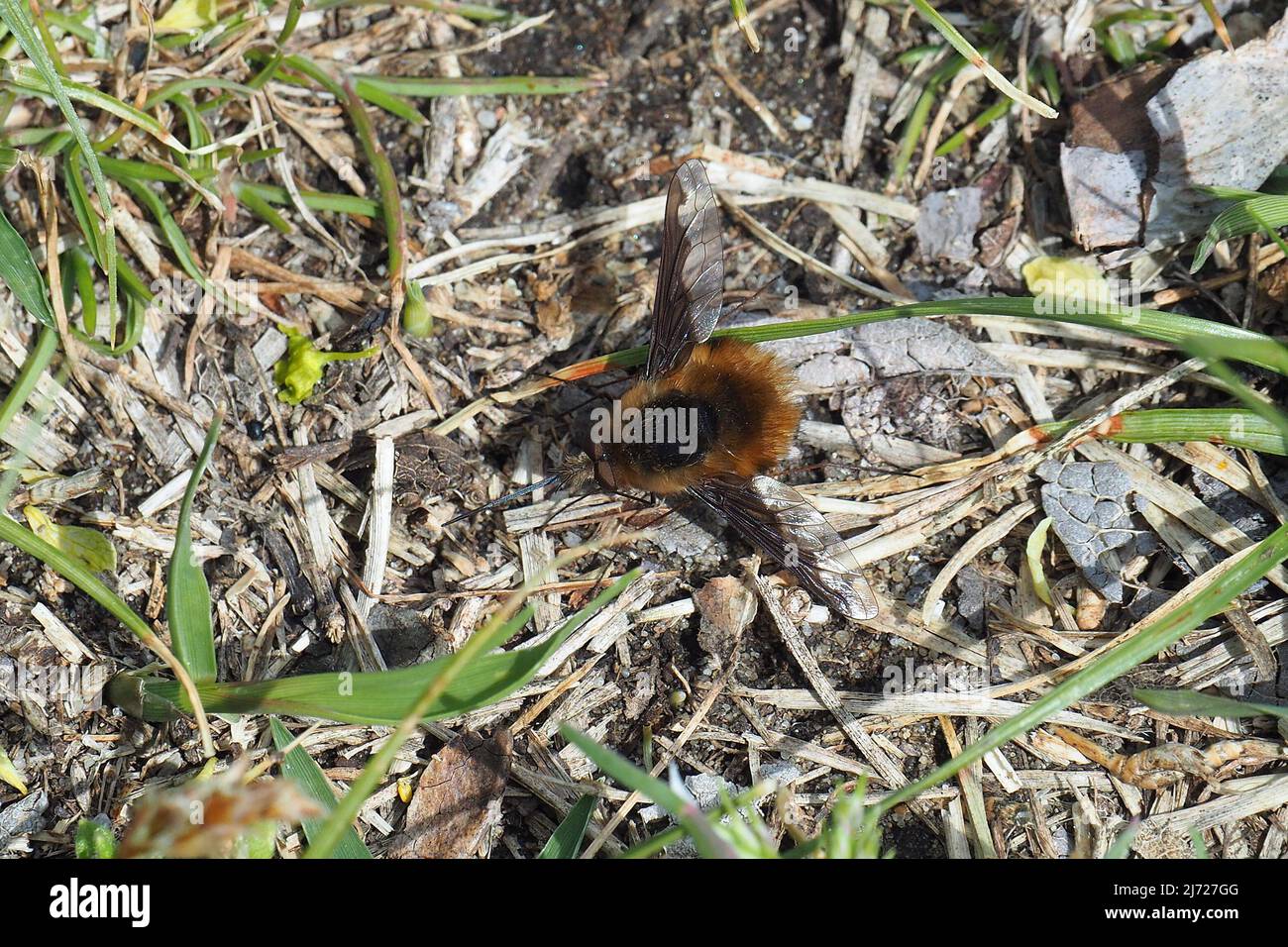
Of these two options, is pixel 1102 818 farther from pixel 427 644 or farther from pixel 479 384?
pixel 479 384

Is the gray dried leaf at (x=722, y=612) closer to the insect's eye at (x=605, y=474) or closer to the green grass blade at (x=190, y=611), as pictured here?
the insect's eye at (x=605, y=474)

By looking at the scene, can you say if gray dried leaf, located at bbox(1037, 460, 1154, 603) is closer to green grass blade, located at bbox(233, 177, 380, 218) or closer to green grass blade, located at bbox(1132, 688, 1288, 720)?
green grass blade, located at bbox(1132, 688, 1288, 720)

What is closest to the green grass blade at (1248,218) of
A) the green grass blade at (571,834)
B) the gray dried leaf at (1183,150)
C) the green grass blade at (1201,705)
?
the gray dried leaf at (1183,150)

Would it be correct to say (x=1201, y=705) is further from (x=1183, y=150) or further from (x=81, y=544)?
(x=81, y=544)

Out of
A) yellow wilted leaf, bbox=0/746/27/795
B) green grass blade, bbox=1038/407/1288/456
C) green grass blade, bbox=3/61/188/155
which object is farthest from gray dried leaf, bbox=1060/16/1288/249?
yellow wilted leaf, bbox=0/746/27/795

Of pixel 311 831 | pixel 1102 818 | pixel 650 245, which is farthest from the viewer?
pixel 650 245

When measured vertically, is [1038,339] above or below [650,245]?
below
